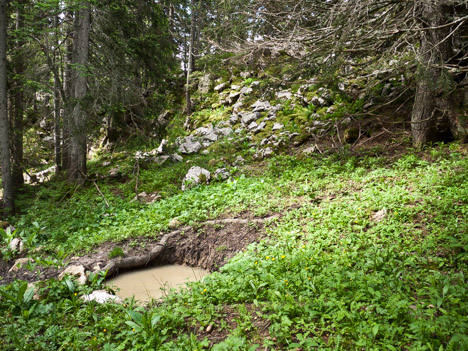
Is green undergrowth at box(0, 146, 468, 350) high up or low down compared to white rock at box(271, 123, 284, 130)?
down

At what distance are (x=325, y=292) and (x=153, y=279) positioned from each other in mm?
3189

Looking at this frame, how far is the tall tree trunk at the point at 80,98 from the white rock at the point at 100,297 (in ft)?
19.4

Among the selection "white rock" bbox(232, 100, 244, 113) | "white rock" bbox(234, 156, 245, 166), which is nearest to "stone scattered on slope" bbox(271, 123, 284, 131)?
"white rock" bbox(234, 156, 245, 166)

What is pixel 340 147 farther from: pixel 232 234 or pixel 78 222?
pixel 78 222

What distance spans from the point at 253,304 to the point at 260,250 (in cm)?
128

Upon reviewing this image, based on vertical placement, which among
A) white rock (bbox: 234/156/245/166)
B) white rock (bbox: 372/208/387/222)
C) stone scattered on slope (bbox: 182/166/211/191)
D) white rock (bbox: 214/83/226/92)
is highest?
white rock (bbox: 214/83/226/92)

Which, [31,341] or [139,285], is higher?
[31,341]

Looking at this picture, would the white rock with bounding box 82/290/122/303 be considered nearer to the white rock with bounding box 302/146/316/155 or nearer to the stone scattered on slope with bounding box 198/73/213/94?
the white rock with bounding box 302/146/316/155

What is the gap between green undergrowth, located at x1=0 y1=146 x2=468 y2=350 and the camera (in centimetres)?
265

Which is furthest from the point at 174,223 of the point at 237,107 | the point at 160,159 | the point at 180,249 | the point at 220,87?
the point at 220,87

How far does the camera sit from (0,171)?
7.97 metres

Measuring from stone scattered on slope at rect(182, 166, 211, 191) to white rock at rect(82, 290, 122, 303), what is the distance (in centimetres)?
442

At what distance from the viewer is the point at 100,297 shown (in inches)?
153

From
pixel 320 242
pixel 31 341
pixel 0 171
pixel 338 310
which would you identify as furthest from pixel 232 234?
pixel 0 171
